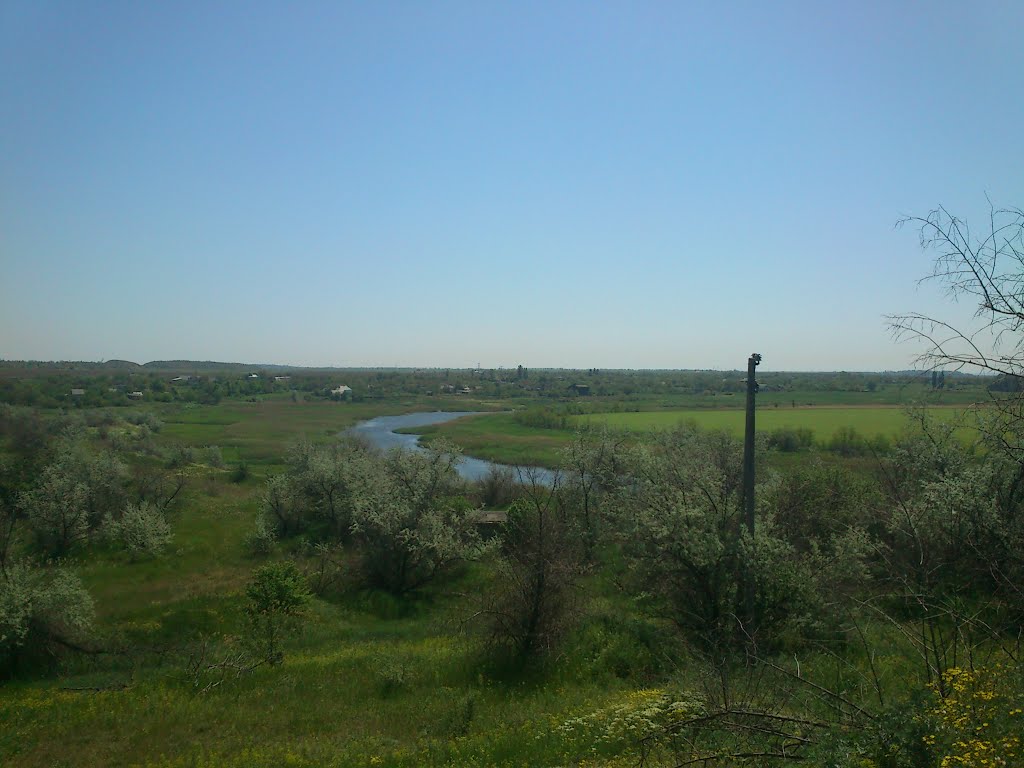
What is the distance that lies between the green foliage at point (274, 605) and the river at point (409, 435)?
27686 mm

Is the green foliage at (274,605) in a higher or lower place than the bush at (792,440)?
lower

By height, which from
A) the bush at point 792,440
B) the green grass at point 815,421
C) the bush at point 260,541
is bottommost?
the bush at point 260,541

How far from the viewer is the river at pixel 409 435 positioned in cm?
5144

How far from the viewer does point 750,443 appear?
12.3 metres

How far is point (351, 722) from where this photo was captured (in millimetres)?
12164

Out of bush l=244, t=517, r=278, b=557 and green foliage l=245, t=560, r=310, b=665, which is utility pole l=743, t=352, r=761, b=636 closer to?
green foliage l=245, t=560, r=310, b=665

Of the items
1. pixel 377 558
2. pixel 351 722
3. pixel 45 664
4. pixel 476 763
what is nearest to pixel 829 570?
pixel 476 763

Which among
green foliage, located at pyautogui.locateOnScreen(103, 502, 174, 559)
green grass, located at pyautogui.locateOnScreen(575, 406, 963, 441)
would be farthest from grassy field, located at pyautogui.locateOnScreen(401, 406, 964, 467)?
green foliage, located at pyautogui.locateOnScreen(103, 502, 174, 559)

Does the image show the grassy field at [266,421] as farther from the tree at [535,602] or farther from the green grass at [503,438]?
the tree at [535,602]

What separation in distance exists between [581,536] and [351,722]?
14.4 meters

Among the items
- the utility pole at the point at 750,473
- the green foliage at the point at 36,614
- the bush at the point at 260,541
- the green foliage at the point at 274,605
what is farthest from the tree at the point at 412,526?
the utility pole at the point at 750,473

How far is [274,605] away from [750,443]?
1452 centimetres

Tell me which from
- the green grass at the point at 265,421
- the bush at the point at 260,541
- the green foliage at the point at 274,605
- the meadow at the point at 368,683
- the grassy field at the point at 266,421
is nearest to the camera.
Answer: the meadow at the point at 368,683

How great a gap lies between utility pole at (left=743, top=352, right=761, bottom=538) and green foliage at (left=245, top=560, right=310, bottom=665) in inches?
507
